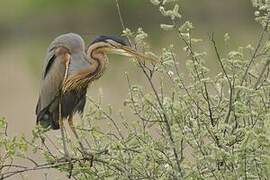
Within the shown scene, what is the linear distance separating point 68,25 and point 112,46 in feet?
41.0

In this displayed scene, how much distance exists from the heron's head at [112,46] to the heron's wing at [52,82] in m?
0.21

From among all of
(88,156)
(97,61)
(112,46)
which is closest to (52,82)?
(97,61)

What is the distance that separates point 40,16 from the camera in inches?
705

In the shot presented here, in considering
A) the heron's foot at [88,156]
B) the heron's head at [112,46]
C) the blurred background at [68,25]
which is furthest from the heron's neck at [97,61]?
the blurred background at [68,25]

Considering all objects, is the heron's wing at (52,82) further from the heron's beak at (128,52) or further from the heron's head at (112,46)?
the heron's beak at (128,52)

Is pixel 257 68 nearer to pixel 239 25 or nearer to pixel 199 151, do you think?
pixel 199 151

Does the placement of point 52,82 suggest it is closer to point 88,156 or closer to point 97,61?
point 97,61

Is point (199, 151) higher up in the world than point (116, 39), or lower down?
lower down

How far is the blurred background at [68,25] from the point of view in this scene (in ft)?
41.5

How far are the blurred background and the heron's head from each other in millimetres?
6473

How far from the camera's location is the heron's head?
14.8 feet

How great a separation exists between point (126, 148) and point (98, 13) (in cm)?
1382

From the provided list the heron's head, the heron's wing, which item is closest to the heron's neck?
the heron's head

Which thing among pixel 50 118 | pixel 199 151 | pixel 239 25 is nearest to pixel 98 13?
pixel 239 25
